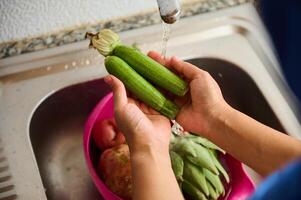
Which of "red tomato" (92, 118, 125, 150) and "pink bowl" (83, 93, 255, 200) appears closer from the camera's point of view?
"pink bowl" (83, 93, 255, 200)

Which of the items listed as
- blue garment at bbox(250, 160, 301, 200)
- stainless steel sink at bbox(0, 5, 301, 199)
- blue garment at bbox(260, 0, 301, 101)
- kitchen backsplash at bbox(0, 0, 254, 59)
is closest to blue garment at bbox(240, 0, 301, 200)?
blue garment at bbox(260, 0, 301, 101)

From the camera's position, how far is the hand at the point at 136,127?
2.44 feet

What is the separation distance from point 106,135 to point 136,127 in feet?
0.50

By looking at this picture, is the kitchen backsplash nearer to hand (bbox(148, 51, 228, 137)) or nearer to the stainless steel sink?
the stainless steel sink

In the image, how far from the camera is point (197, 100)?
0.82 meters

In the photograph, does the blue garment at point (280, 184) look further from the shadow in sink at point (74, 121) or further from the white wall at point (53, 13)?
the white wall at point (53, 13)

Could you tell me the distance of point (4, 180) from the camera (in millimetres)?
818

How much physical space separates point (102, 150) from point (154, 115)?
15 cm

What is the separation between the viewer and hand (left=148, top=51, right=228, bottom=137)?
2.64ft

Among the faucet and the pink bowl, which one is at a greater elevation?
the faucet

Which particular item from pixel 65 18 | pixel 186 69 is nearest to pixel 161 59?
pixel 186 69

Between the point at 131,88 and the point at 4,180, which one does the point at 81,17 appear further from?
the point at 4,180

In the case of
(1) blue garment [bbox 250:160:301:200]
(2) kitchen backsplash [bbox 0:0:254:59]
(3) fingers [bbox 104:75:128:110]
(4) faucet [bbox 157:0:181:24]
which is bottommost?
(1) blue garment [bbox 250:160:301:200]

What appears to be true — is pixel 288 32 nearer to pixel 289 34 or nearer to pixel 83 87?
pixel 289 34
